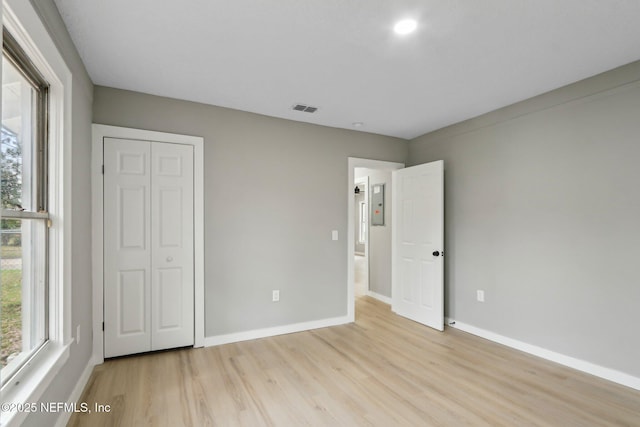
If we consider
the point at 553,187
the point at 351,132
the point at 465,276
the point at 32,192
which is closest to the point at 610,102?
the point at 553,187

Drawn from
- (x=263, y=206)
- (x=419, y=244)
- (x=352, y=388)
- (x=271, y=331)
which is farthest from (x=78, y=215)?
(x=419, y=244)

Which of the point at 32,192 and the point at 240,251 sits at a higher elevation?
Answer: the point at 32,192

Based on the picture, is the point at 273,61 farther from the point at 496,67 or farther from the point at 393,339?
the point at 393,339

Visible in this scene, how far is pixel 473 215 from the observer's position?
3.63 m

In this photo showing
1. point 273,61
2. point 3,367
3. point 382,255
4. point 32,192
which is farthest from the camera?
point 382,255

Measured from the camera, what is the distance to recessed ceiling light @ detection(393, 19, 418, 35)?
1.91 meters

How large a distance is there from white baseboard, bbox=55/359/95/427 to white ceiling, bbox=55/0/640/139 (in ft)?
7.80

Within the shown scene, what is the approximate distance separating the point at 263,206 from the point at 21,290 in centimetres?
213

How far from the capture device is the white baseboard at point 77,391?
6.20 ft

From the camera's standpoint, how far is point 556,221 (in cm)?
288

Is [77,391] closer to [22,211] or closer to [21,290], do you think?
[21,290]

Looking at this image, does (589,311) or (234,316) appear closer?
(589,311)

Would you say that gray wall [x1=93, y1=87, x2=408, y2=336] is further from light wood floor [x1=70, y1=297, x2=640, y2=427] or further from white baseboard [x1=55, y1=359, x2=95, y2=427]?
white baseboard [x1=55, y1=359, x2=95, y2=427]

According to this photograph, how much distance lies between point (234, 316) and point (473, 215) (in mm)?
2906
